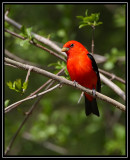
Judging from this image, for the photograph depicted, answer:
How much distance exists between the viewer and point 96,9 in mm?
8953

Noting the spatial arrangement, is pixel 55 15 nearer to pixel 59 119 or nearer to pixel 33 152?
pixel 59 119

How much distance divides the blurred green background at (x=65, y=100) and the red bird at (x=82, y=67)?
2.94 feet

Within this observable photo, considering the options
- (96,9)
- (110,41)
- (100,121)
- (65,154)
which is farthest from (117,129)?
(96,9)

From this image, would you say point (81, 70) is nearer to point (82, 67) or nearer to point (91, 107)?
point (82, 67)

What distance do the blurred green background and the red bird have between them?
2.94 ft

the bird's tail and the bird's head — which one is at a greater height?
the bird's head

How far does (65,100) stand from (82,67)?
3674mm

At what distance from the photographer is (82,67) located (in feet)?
17.7

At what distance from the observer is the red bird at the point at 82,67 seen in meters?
5.36

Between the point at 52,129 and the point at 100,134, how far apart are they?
82.4 inches

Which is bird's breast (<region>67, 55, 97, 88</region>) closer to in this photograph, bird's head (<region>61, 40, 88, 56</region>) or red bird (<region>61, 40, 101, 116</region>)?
red bird (<region>61, 40, 101, 116</region>)

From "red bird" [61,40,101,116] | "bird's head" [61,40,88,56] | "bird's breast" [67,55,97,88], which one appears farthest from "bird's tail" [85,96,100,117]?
"bird's head" [61,40,88,56]

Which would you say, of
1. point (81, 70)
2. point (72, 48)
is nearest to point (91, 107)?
point (81, 70)

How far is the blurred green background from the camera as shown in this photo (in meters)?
7.22
